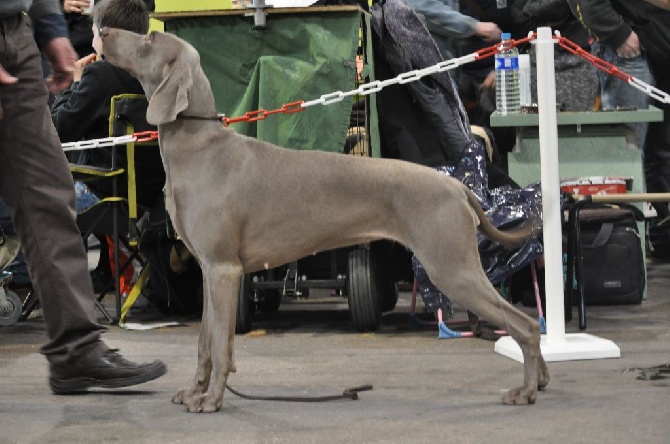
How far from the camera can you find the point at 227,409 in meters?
4.46

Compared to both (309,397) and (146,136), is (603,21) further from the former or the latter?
(309,397)

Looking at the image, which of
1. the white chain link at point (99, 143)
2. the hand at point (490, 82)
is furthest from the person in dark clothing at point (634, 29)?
the white chain link at point (99, 143)

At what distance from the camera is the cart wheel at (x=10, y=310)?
7.08m

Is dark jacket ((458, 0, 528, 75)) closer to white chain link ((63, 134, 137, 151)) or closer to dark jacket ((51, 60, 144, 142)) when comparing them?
dark jacket ((51, 60, 144, 142))

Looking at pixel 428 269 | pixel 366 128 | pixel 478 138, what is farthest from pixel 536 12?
pixel 428 269

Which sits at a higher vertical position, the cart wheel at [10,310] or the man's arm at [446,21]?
the man's arm at [446,21]

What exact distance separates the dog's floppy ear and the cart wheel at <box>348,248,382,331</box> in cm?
219

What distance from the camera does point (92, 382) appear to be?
4.76m

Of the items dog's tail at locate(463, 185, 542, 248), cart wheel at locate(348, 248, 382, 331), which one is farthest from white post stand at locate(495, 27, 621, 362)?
cart wheel at locate(348, 248, 382, 331)

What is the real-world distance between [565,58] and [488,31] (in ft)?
2.02

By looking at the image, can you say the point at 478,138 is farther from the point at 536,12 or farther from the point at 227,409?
the point at 227,409

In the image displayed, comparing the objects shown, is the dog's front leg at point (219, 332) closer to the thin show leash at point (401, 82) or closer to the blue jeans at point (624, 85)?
the thin show leash at point (401, 82)

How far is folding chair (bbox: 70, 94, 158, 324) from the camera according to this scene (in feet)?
22.3

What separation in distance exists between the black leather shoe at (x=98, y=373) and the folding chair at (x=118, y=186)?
2.10 meters
